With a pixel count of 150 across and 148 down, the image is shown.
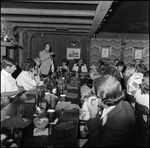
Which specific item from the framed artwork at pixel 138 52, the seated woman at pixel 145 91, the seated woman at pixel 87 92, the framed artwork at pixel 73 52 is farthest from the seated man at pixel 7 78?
the framed artwork at pixel 138 52

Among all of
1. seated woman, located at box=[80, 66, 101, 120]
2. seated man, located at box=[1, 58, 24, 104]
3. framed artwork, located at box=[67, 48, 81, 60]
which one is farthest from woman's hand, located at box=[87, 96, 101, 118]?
framed artwork, located at box=[67, 48, 81, 60]

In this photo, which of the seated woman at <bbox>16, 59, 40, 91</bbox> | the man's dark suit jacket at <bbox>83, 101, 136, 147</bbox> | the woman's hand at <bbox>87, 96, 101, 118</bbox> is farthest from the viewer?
the seated woman at <bbox>16, 59, 40, 91</bbox>

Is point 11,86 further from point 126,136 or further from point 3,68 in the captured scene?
point 126,136

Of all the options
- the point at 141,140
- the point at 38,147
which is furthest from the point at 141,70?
the point at 38,147

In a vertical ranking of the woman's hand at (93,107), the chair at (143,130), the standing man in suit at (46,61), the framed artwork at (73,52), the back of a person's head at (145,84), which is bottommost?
the chair at (143,130)

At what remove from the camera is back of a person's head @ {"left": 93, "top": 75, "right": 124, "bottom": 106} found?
1.61 metres

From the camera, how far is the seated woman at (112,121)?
1490mm

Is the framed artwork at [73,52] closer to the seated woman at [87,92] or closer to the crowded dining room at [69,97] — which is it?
the crowded dining room at [69,97]

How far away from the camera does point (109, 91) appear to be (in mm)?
1609

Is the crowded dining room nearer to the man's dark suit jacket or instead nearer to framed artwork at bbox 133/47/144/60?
the man's dark suit jacket

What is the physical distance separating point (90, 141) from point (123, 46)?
795 centimetres

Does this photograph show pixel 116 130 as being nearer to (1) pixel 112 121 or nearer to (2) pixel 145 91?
(1) pixel 112 121

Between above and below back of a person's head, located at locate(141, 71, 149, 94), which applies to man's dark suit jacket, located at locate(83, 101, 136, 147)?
below

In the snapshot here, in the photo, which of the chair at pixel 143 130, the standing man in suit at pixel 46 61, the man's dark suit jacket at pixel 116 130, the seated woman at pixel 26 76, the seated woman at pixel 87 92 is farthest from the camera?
the standing man in suit at pixel 46 61
